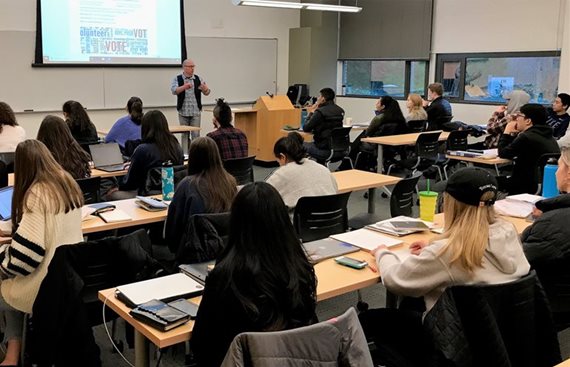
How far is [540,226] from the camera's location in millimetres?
2664

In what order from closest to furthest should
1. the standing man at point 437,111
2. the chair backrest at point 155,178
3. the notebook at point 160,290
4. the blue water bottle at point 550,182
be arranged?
1. the notebook at point 160,290
2. the blue water bottle at point 550,182
3. the chair backrest at point 155,178
4. the standing man at point 437,111

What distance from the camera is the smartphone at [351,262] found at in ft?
8.74

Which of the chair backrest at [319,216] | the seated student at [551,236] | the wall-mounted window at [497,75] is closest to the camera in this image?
the seated student at [551,236]

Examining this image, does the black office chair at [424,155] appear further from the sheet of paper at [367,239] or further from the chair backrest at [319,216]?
the sheet of paper at [367,239]

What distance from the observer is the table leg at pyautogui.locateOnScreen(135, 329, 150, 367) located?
2.12 metres

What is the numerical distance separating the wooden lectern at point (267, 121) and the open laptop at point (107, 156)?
13.6 feet

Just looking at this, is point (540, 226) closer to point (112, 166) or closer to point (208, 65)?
point (112, 166)

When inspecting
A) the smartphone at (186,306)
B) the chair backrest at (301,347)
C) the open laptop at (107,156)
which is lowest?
the smartphone at (186,306)

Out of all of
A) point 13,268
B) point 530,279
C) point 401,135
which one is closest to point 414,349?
point 530,279

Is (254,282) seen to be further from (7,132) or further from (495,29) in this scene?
(495,29)

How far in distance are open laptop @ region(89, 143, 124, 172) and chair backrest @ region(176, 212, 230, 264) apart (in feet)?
8.01

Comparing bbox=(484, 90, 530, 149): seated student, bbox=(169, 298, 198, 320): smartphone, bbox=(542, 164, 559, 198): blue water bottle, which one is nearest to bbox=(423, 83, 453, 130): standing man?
bbox=(484, 90, 530, 149): seated student

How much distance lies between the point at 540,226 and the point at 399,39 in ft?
27.3

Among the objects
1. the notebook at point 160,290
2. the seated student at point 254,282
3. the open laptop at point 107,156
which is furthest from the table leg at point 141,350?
the open laptop at point 107,156
